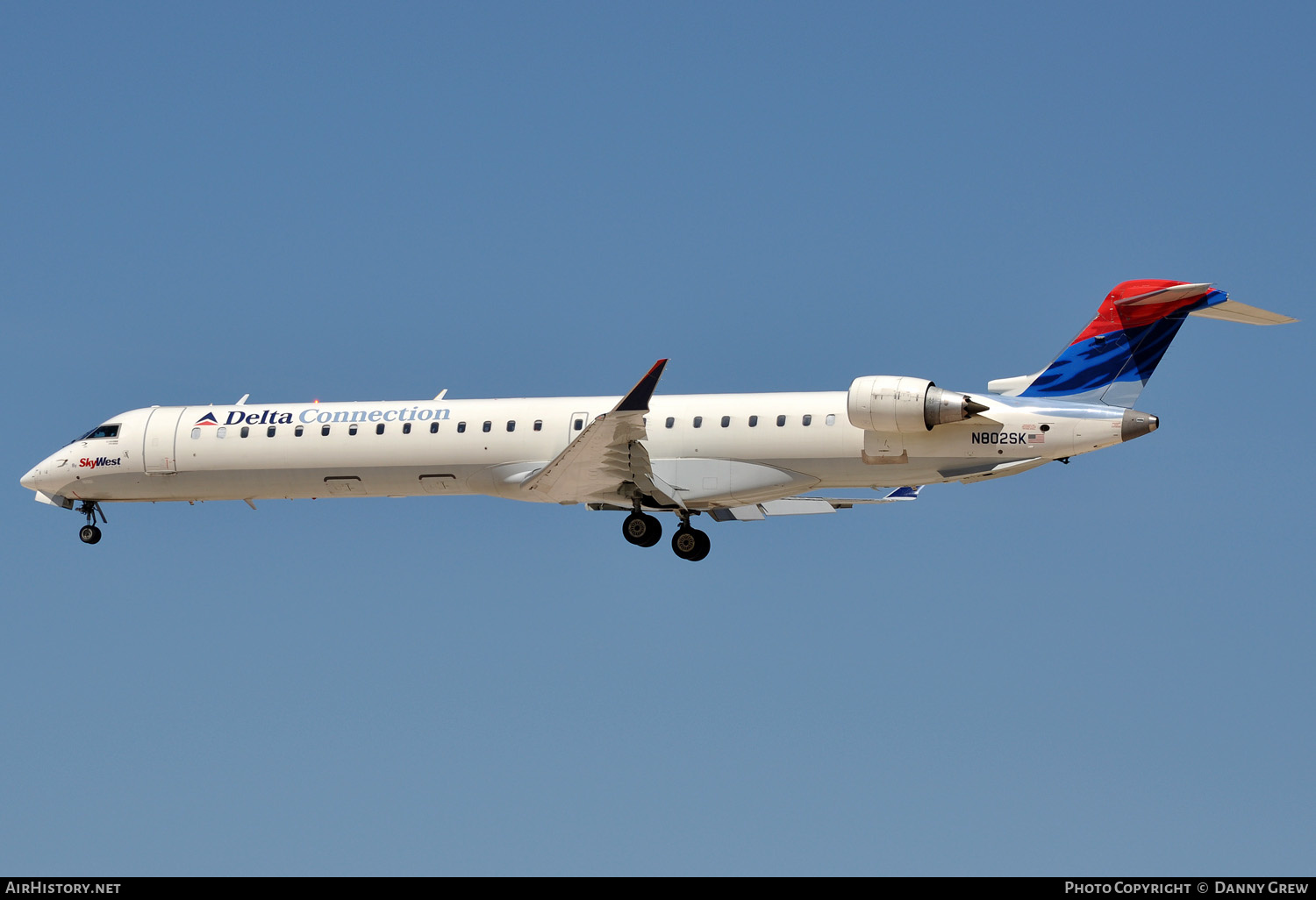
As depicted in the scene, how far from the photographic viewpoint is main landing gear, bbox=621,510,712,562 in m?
29.2

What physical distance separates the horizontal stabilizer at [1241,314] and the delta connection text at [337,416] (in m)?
13.7

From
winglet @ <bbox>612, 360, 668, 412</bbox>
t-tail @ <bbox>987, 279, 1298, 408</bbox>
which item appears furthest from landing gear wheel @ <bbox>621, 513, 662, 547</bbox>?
t-tail @ <bbox>987, 279, 1298, 408</bbox>

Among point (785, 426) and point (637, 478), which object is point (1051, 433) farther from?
point (637, 478)

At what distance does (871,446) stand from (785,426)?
160cm

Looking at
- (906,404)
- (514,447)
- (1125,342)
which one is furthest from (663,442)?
(1125,342)

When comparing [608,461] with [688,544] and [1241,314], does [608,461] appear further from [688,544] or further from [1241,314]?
[1241,314]

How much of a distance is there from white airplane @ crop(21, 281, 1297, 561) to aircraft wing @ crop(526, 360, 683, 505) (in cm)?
4

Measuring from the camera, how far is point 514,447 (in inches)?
1158

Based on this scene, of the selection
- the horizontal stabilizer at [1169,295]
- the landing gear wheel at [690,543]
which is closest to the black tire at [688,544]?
the landing gear wheel at [690,543]

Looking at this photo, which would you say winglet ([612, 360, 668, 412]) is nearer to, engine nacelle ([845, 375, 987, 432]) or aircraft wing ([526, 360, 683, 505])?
aircraft wing ([526, 360, 683, 505])

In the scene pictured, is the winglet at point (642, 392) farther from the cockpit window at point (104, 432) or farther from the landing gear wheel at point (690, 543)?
the cockpit window at point (104, 432)

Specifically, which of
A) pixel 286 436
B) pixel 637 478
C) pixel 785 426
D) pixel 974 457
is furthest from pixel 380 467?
pixel 974 457

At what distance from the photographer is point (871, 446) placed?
27391 millimetres

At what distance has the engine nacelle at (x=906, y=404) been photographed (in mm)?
26578
